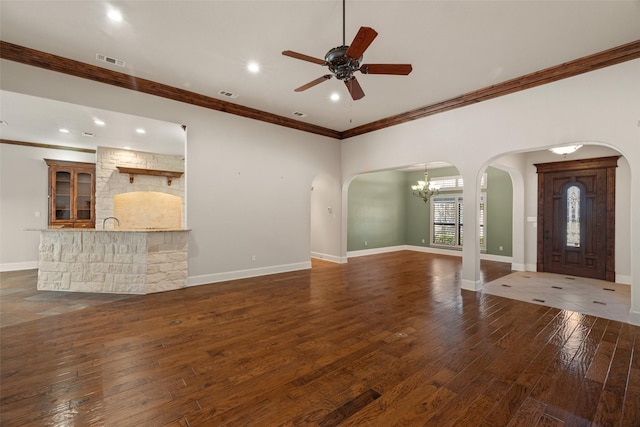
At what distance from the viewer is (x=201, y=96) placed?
5.20m

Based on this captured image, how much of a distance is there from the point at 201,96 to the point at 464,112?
193 inches

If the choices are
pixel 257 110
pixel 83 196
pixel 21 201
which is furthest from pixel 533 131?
pixel 21 201

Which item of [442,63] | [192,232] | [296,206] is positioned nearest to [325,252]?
[296,206]

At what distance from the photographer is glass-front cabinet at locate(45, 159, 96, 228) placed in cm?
699

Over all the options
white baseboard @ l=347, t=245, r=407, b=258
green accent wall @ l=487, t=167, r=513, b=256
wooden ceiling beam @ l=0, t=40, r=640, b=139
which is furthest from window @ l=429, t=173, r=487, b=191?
wooden ceiling beam @ l=0, t=40, r=640, b=139

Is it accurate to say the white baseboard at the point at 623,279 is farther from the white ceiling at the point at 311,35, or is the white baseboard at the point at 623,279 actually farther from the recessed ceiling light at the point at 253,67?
the recessed ceiling light at the point at 253,67

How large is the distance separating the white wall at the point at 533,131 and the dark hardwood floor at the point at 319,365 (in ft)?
5.41

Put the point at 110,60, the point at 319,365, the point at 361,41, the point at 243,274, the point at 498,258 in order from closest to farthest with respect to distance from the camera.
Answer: the point at 361,41 → the point at 319,365 → the point at 110,60 → the point at 243,274 → the point at 498,258

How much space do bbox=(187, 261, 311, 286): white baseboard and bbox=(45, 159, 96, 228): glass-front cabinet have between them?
4.28 m

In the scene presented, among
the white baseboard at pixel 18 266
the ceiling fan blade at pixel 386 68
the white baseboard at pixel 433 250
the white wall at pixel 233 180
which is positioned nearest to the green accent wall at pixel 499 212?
the white baseboard at pixel 433 250

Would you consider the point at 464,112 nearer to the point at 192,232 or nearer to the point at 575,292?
the point at 575,292

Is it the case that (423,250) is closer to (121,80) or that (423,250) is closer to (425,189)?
(425,189)

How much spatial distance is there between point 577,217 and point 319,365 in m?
6.94

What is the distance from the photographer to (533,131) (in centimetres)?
435
